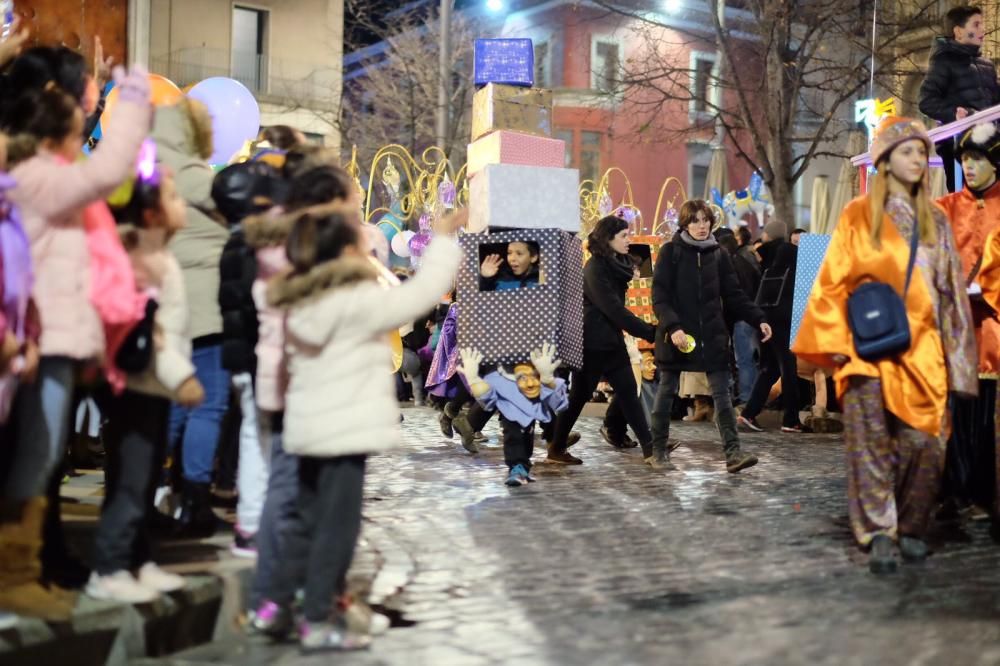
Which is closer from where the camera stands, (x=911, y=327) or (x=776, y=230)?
(x=911, y=327)

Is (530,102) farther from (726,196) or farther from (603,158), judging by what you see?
(603,158)

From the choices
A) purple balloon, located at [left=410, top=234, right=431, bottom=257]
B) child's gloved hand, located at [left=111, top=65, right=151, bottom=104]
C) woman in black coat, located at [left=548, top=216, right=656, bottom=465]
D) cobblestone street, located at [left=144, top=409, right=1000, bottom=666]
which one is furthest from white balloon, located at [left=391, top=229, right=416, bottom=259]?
child's gloved hand, located at [left=111, top=65, right=151, bottom=104]

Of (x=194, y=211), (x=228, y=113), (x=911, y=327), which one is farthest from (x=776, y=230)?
(x=194, y=211)

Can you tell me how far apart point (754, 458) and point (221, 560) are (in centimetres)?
487

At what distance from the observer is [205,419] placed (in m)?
6.41

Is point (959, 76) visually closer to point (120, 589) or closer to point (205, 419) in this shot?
point (205, 419)

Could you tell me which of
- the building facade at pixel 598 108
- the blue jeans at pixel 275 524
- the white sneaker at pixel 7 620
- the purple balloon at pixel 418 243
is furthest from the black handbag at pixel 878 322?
the building facade at pixel 598 108

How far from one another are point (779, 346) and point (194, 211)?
8152mm

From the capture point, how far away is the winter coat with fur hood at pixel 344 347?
4742mm

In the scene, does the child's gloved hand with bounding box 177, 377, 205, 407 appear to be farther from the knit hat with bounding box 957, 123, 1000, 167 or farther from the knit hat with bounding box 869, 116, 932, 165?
the knit hat with bounding box 957, 123, 1000, 167

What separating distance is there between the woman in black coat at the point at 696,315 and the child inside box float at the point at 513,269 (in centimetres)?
116

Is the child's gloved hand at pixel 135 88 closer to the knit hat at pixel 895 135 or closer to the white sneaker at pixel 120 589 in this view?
the white sneaker at pixel 120 589

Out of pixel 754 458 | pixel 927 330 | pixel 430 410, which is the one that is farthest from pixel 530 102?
pixel 430 410

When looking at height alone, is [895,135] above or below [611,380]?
above
